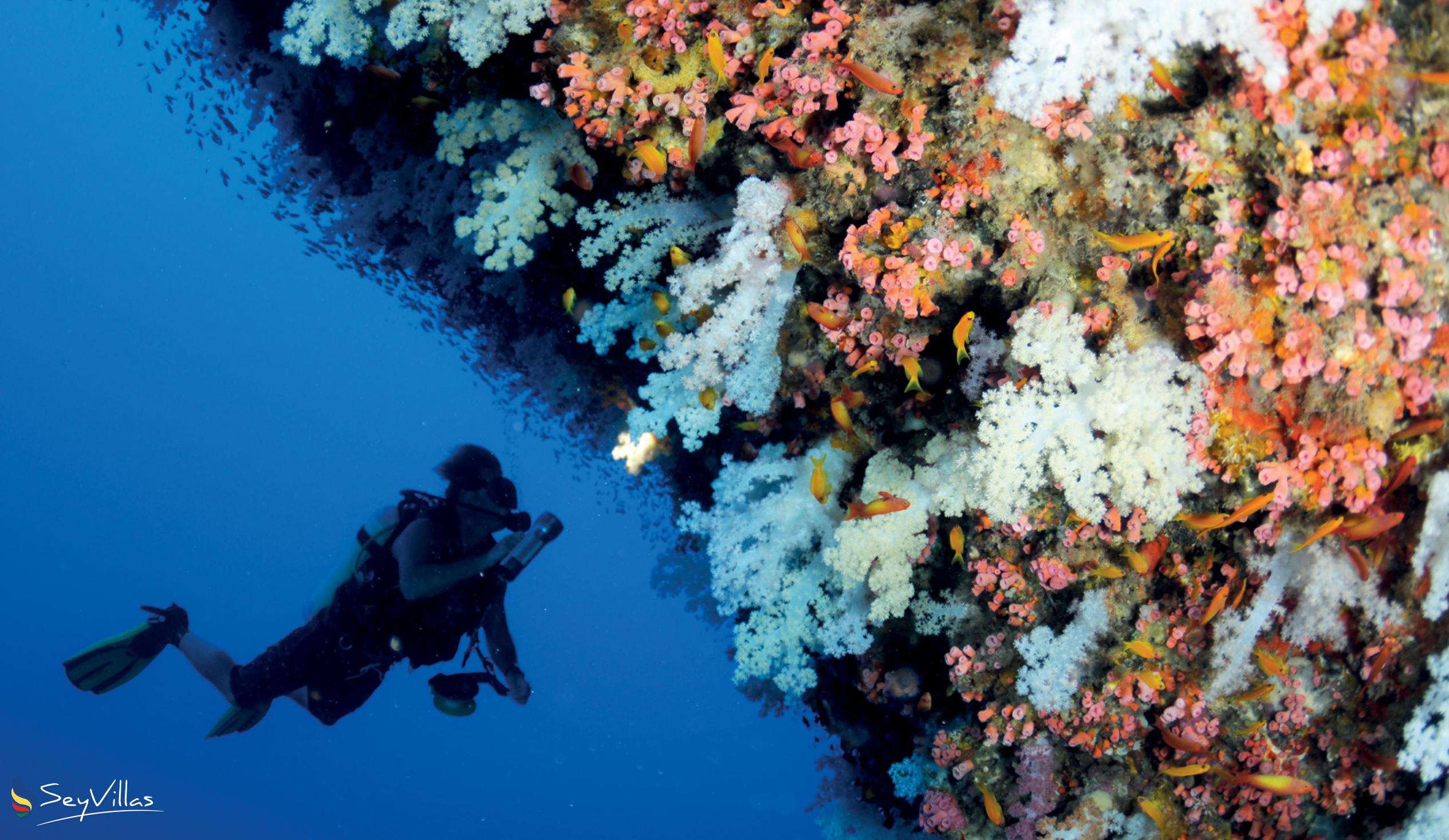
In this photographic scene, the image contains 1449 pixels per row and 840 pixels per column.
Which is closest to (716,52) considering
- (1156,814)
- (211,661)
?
(1156,814)

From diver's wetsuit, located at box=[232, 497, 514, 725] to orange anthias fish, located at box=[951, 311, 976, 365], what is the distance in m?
4.24

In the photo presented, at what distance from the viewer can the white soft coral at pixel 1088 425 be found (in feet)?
7.42

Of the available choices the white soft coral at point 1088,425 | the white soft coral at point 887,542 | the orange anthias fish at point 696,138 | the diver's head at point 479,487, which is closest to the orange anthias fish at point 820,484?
the white soft coral at point 887,542

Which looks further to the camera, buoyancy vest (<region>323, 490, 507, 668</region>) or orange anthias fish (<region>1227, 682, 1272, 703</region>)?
buoyancy vest (<region>323, 490, 507, 668</region>)

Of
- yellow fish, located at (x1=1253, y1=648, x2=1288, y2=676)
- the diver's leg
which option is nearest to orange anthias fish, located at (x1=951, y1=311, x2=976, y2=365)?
yellow fish, located at (x1=1253, y1=648, x2=1288, y2=676)

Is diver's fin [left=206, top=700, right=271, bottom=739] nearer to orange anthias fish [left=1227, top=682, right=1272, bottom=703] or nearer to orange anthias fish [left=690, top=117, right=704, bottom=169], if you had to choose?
orange anthias fish [left=690, top=117, right=704, bottom=169]

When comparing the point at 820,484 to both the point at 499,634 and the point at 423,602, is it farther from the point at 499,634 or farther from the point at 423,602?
the point at 423,602

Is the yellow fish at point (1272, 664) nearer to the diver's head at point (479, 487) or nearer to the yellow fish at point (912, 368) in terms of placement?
the yellow fish at point (912, 368)

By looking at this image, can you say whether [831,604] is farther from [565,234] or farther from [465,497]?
[465,497]

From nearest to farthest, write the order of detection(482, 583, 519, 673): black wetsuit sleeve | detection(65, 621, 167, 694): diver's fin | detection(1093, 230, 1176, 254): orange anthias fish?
detection(1093, 230, 1176, 254): orange anthias fish < detection(482, 583, 519, 673): black wetsuit sleeve < detection(65, 621, 167, 694): diver's fin

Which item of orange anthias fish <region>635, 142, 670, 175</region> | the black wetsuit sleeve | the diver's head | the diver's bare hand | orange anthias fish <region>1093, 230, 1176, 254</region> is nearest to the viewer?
orange anthias fish <region>1093, 230, 1176, 254</region>

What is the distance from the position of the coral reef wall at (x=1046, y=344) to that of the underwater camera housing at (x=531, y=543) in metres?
2.05

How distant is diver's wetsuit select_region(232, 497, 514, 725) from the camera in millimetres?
5520

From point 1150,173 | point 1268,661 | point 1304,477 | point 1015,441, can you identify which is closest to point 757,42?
point 1150,173
